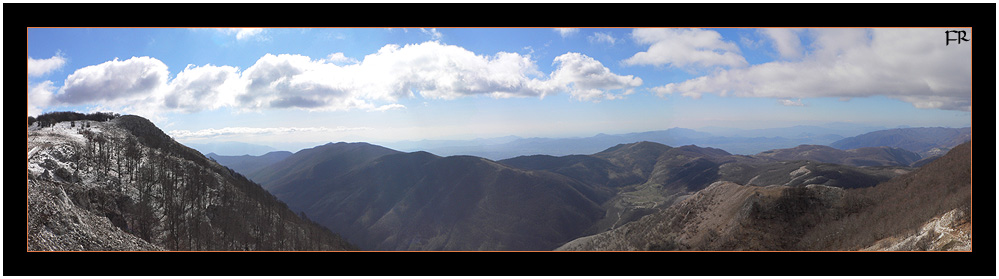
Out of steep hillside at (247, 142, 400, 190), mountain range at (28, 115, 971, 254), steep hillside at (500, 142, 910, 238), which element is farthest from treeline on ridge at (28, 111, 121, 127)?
steep hillside at (500, 142, 910, 238)

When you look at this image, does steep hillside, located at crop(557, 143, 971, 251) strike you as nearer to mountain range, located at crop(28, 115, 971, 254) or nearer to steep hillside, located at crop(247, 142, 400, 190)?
mountain range, located at crop(28, 115, 971, 254)

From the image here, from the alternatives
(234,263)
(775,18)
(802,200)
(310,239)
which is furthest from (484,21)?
(310,239)

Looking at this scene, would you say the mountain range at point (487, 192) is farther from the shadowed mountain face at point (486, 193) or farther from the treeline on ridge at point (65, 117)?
the treeline on ridge at point (65, 117)

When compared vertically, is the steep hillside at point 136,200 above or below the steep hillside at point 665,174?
above

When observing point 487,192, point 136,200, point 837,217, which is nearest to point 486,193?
point 487,192

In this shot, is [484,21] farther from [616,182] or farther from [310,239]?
[616,182]

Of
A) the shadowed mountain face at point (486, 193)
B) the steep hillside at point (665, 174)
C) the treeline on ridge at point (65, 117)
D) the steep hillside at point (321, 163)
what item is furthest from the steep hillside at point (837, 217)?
the steep hillside at point (321, 163)
